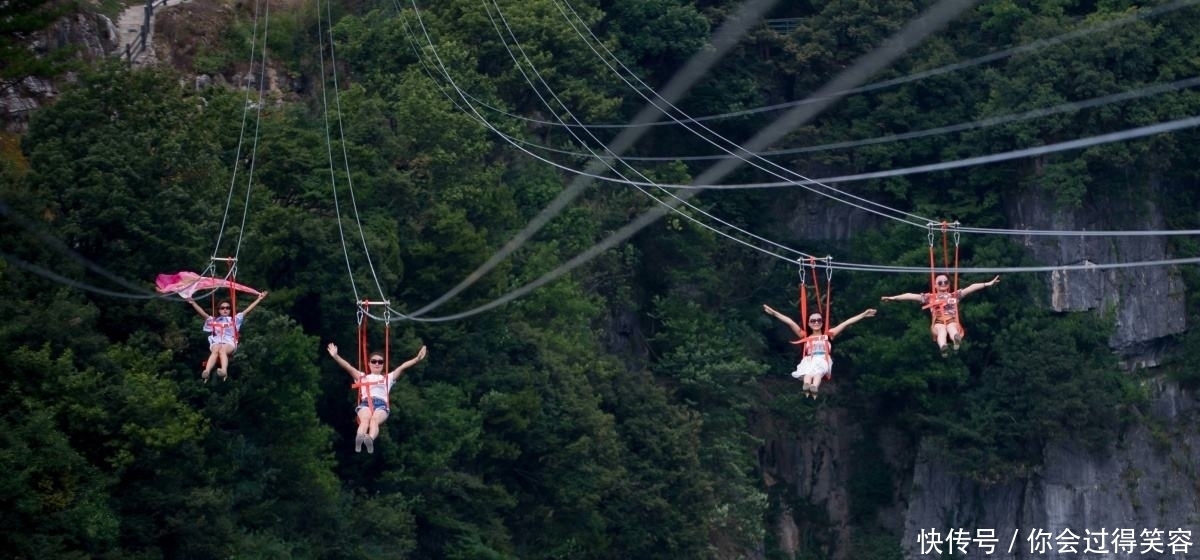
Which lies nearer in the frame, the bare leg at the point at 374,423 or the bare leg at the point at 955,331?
the bare leg at the point at 374,423

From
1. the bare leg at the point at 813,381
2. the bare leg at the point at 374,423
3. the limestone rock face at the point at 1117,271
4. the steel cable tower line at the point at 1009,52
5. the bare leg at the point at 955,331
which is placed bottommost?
the bare leg at the point at 374,423

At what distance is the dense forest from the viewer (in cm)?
3750

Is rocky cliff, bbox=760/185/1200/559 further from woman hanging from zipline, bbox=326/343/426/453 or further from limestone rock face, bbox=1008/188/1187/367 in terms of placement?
woman hanging from zipline, bbox=326/343/426/453

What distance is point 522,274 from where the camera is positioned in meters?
49.0

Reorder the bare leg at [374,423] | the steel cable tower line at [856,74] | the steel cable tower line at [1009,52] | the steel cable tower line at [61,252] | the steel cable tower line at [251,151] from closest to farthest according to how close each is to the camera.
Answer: the bare leg at [374,423] < the steel cable tower line at [61,252] < the steel cable tower line at [251,151] < the steel cable tower line at [1009,52] < the steel cable tower line at [856,74]

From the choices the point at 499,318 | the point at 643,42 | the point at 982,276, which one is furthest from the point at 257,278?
the point at 982,276

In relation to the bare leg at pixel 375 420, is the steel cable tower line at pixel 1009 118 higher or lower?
higher

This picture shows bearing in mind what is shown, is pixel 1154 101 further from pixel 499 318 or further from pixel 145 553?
pixel 145 553

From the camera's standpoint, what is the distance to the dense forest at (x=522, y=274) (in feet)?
123

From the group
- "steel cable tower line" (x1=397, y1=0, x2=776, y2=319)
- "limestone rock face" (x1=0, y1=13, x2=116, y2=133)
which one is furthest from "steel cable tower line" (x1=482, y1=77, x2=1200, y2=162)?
"limestone rock face" (x1=0, y1=13, x2=116, y2=133)

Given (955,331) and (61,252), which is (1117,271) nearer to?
(955,331)

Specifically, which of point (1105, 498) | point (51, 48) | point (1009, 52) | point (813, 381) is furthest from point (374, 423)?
point (1105, 498)

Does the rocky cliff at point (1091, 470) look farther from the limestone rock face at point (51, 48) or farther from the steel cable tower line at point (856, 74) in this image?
the limestone rock face at point (51, 48)

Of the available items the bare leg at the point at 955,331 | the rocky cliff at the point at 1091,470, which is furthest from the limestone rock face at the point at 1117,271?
the bare leg at the point at 955,331
